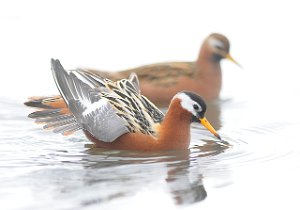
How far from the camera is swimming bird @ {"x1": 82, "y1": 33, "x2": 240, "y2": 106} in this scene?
15750 mm

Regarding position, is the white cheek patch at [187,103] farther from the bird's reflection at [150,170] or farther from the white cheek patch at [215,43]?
the white cheek patch at [215,43]

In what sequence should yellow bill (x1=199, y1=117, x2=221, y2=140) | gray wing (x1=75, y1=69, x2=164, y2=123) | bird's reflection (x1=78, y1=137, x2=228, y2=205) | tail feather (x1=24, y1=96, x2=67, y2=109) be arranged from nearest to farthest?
bird's reflection (x1=78, y1=137, x2=228, y2=205) → yellow bill (x1=199, y1=117, x2=221, y2=140) → gray wing (x1=75, y1=69, x2=164, y2=123) → tail feather (x1=24, y1=96, x2=67, y2=109)

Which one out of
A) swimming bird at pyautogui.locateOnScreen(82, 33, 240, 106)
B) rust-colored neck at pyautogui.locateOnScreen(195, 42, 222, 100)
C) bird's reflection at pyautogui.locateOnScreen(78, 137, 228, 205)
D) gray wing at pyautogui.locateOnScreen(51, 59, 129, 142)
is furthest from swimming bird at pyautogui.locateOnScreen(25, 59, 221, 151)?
rust-colored neck at pyautogui.locateOnScreen(195, 42, 222, 100)

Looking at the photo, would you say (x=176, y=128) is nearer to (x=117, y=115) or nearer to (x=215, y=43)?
(x=117, y=115)

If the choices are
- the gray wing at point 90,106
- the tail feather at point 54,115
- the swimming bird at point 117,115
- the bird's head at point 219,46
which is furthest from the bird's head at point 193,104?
the bird's head at point 219,46

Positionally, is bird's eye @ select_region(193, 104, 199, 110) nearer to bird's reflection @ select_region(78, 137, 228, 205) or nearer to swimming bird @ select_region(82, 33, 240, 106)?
bird's reflection @ select_region(78, 137, 228, 205)

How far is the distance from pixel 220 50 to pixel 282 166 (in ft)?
17.9

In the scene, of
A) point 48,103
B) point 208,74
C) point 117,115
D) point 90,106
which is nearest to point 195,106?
point 117,115

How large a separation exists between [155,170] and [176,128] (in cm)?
122

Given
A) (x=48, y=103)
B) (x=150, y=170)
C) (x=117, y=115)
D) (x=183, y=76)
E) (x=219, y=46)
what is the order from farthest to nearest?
(x=219, y=46), (x=183, y=76), (x=48, y=103), (x=117, y=115), (x=150, y=170)

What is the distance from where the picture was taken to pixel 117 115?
41.4ft

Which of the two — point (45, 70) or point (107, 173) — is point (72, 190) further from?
point (45, 70)

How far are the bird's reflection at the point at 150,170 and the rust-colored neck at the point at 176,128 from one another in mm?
→ 120

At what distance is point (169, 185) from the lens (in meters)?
10.7
